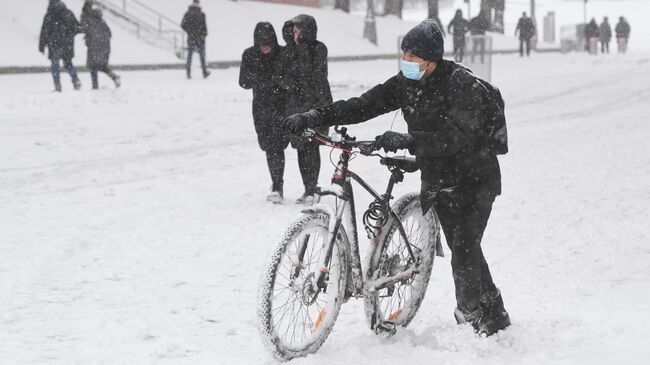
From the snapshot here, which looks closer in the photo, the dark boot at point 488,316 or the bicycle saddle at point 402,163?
the bicycle saddle at point 402,163

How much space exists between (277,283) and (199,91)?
14.7 meters

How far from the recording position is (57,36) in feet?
55.1

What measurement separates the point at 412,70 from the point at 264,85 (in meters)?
4.33

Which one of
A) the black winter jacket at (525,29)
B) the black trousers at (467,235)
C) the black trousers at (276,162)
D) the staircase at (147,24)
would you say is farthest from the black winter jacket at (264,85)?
the black winter jacket at (525,29)

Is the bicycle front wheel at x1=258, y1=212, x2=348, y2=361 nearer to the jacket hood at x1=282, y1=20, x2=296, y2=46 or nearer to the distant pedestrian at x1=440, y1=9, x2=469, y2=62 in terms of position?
the jacket hood at x1=282, y1=20, x2=296, y2=46

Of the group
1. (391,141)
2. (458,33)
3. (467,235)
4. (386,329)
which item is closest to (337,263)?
(386,329)

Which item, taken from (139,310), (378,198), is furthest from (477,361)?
(139,310)

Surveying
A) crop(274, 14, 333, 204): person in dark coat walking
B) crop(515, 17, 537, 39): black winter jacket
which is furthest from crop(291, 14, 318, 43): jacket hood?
crop(515, 17, 537, 39): black winter jacket

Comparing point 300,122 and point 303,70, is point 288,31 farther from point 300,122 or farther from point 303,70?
point 300,122

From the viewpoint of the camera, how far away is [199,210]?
8352mm

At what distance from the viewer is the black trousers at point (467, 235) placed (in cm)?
435

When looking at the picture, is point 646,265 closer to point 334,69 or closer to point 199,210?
point 199,210

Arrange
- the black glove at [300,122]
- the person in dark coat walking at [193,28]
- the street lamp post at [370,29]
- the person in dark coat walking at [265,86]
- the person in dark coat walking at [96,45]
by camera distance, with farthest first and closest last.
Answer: the street lamp post at [370,29] < the person in dark coat walking at [193,28] < the person in dark coat walking at [96,45] < the person in dark coat walking at [265,86] < the black glove at [300,122]

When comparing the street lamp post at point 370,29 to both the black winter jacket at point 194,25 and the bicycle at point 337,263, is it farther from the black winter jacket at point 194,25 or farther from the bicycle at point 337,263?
the bicycle at point 337,263
